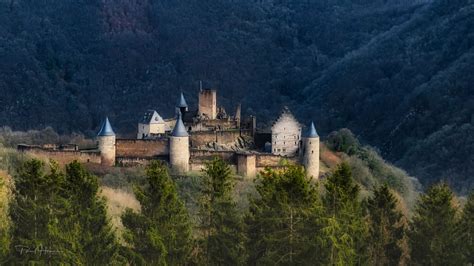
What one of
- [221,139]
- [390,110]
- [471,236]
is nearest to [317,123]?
[390,110]

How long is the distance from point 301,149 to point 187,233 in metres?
24.8

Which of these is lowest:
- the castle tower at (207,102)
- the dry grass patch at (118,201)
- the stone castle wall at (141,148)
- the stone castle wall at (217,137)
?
the dry grass patch at (118,201)

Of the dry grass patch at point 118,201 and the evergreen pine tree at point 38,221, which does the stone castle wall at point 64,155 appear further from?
the evergreen pine tree at point 38,221

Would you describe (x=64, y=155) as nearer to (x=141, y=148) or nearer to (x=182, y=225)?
(x=141, y=148)

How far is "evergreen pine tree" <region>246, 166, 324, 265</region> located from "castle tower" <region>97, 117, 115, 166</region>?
2240 centimetres

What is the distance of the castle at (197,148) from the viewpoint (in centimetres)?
4881

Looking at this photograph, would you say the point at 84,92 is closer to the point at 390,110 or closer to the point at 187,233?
the point at 390,110

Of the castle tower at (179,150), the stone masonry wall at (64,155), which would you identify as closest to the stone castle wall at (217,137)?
the castle tower at (179,150)

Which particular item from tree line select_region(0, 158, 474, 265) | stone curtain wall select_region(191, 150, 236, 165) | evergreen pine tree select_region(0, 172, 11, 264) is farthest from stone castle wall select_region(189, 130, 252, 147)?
tree line select_region(0, 158, 474, 265)

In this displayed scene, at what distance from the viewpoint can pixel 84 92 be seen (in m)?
129

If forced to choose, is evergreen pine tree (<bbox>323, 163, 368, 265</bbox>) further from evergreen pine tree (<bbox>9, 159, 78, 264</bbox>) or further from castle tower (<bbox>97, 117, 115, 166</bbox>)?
castle tower (<bbox>97, 117, 115, 166</bbox>)

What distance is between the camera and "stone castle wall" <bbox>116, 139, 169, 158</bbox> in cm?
4947

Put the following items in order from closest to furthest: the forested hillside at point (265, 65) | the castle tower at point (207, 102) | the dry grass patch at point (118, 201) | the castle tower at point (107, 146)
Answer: the dry grass patch at point (118, 201) → the castle tower at point (107, 146) → the castle tower at point (207, 102) → the forested hillside at point (265, 65)

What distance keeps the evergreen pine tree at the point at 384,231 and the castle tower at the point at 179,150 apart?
19.5 meters
